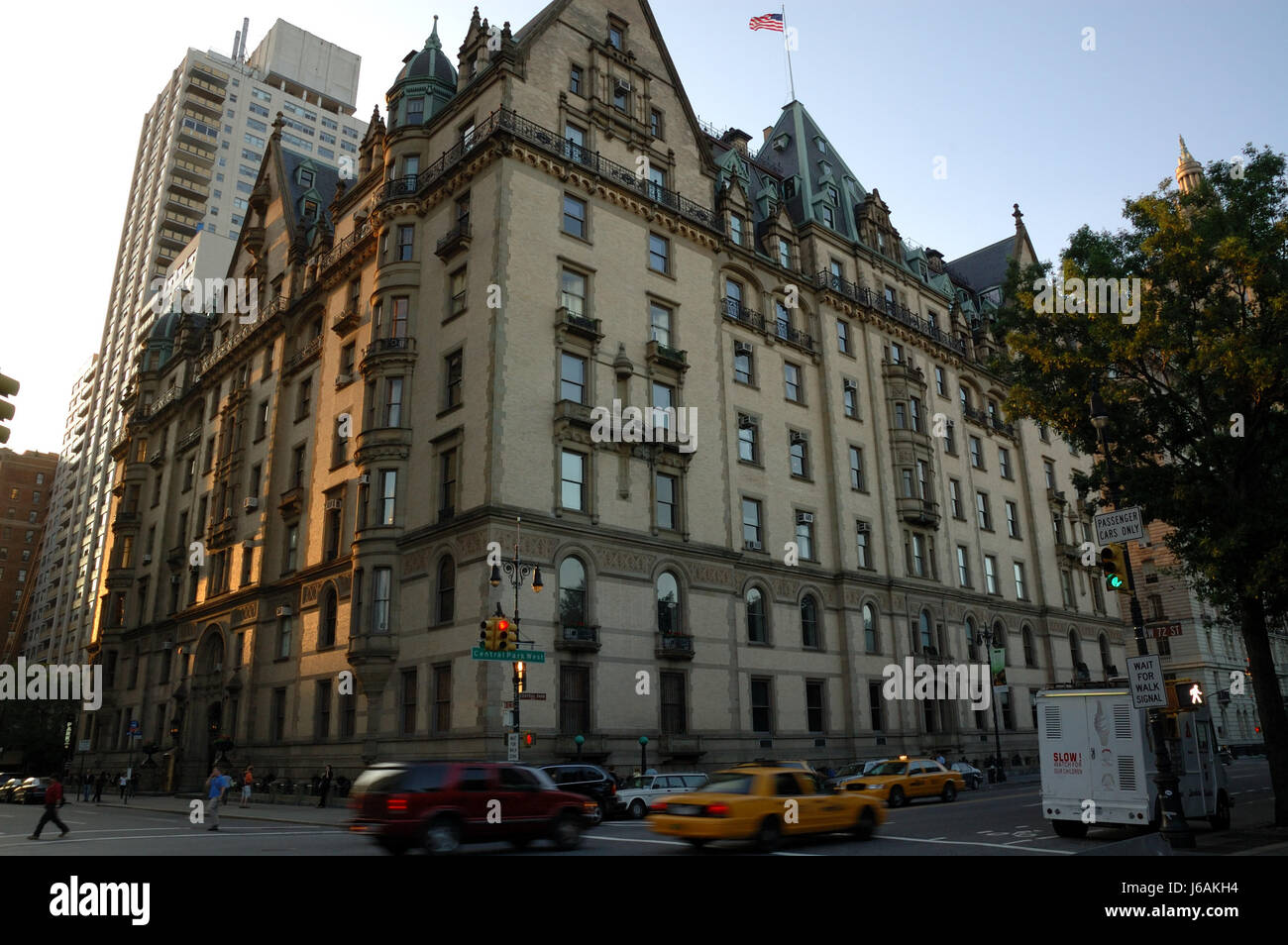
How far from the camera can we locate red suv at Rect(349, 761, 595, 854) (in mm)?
14969

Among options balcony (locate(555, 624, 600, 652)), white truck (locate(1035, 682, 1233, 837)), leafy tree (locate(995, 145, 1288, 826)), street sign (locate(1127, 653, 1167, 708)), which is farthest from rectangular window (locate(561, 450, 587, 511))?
street sign (locate(1127, 653, 1167, 708))

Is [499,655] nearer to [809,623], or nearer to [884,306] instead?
[809,623]

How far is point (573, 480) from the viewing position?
36156 mm

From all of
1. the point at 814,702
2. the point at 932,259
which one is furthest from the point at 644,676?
the point at 932,259

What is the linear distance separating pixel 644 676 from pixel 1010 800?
45.3 ft

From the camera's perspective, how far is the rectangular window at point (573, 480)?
3581cm

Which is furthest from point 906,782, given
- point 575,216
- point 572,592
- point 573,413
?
point 575,216

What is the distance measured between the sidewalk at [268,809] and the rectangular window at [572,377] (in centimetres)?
1764

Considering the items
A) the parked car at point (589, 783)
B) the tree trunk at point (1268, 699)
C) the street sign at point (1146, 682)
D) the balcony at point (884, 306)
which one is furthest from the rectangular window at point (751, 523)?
the street sign at point (1146, 682)

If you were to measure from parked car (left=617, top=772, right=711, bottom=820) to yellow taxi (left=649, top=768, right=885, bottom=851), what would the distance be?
1010 cm

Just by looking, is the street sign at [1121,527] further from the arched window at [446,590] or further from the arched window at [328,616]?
the arched window at [328,616]

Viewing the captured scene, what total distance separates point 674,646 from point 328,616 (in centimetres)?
1647
